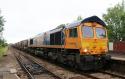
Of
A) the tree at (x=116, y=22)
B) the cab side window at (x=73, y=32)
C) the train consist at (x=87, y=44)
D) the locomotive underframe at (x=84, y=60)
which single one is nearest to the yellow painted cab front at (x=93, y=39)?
the train consist at (x=87, y=44)

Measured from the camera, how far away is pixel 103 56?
707 inches

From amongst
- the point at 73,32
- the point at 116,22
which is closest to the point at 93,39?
the point at 73,32

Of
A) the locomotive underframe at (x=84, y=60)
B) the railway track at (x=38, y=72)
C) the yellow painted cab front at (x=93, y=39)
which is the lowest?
the railway track at (x=38, y=72)

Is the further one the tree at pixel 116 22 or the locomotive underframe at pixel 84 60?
the tree at pixel 116 22

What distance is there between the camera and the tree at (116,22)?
50.8 metres

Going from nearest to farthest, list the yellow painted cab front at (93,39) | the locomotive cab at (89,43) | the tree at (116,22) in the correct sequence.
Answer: the locomotive cab at (89,43)
the yellow painted cab front at (93,39)
the tree at (116,22)

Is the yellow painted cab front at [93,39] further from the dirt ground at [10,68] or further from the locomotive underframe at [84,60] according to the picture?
the dirt ground at [10,68]

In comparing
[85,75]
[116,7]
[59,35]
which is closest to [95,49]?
[85,75]

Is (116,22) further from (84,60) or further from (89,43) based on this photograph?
(84,60)

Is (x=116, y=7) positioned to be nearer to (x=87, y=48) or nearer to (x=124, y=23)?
(x=124, y=23)

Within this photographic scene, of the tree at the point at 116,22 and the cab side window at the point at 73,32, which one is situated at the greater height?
the tree at the point at 116,22

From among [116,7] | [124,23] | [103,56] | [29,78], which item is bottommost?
→ [29,78]

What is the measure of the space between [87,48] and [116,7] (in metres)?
39.9

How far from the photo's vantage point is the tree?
5077cm
